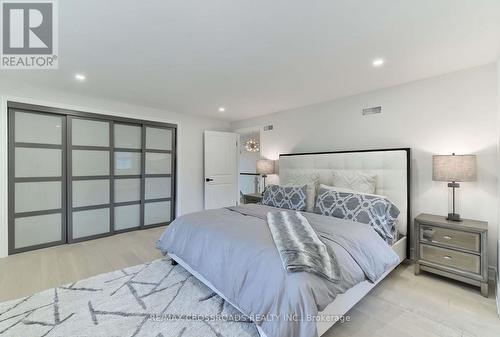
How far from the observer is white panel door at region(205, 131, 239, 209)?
5.02 m

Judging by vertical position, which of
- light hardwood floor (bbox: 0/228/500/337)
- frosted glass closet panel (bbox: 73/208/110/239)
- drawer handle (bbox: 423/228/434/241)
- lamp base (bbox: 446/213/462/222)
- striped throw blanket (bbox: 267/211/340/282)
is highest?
lamp base (bbox: 446/213/462/222)

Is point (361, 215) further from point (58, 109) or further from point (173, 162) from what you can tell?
point (58, 109)

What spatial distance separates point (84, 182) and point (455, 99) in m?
5.36

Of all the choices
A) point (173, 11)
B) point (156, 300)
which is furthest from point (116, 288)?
point (173, 11)

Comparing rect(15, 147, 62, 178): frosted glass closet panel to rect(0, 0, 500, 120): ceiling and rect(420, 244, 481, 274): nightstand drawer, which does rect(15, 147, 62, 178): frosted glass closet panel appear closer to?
rect(0, 0, 500, 120): ceiling

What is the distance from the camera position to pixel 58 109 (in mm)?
3375

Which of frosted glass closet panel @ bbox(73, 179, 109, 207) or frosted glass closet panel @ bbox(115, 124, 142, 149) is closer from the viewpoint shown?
frosted glass closet panel @ bbox(73, 179, 109, 207)

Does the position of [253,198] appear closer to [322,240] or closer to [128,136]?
[322,240]

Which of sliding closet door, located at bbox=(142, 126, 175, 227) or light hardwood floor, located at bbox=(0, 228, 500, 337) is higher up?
sliding closet door, located at bbox=(142, 126, 175, 227)

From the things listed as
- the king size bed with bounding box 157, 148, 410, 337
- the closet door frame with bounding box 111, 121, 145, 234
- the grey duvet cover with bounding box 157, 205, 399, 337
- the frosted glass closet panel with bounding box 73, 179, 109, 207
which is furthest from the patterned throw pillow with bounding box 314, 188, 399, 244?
the frosted glass closet panel with bounding box 73, 179, 109, 207

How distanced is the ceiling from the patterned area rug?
2.36 metres

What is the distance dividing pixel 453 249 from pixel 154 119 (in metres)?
4.83

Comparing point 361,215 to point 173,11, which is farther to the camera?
point 361,215

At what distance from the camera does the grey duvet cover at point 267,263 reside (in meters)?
1.33
